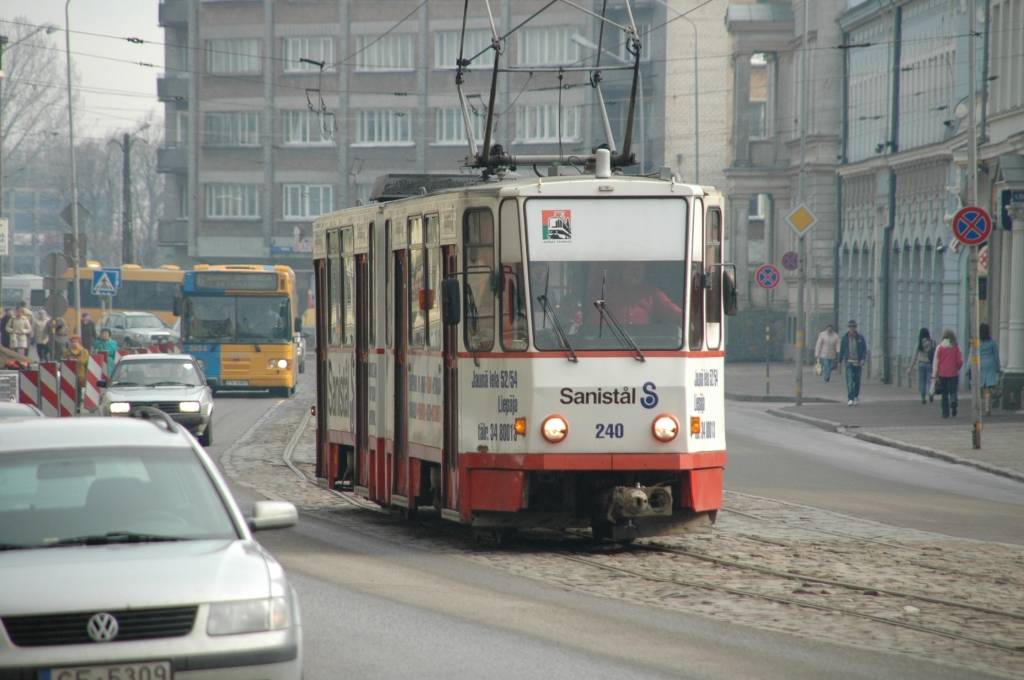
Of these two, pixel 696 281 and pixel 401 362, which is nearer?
pixel 696 281

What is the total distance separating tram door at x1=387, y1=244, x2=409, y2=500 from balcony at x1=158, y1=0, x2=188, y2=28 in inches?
3157

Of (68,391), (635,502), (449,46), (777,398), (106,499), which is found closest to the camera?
(106,499)

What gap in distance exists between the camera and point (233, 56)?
90.9m

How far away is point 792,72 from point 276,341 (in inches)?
1101

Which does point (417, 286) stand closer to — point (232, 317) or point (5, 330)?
point (232, 317)

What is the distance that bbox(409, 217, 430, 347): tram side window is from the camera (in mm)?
15617

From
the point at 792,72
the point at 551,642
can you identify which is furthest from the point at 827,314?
the point at 551,642

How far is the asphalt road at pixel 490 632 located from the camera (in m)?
9.30

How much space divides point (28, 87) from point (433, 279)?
99865 millimetres

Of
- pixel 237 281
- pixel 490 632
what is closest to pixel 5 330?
pixel 237 281

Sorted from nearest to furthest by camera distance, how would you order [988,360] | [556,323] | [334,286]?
[556,323], [334,286], [988,360]

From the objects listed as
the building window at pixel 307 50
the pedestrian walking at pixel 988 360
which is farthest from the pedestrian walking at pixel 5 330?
the building window at pixel 307 50

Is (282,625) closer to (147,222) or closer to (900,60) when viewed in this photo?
(900,60)

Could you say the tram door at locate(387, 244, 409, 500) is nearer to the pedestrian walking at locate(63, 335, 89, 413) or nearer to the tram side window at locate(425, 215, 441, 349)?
the tram side window at locate(425, 215, 441, 349)
